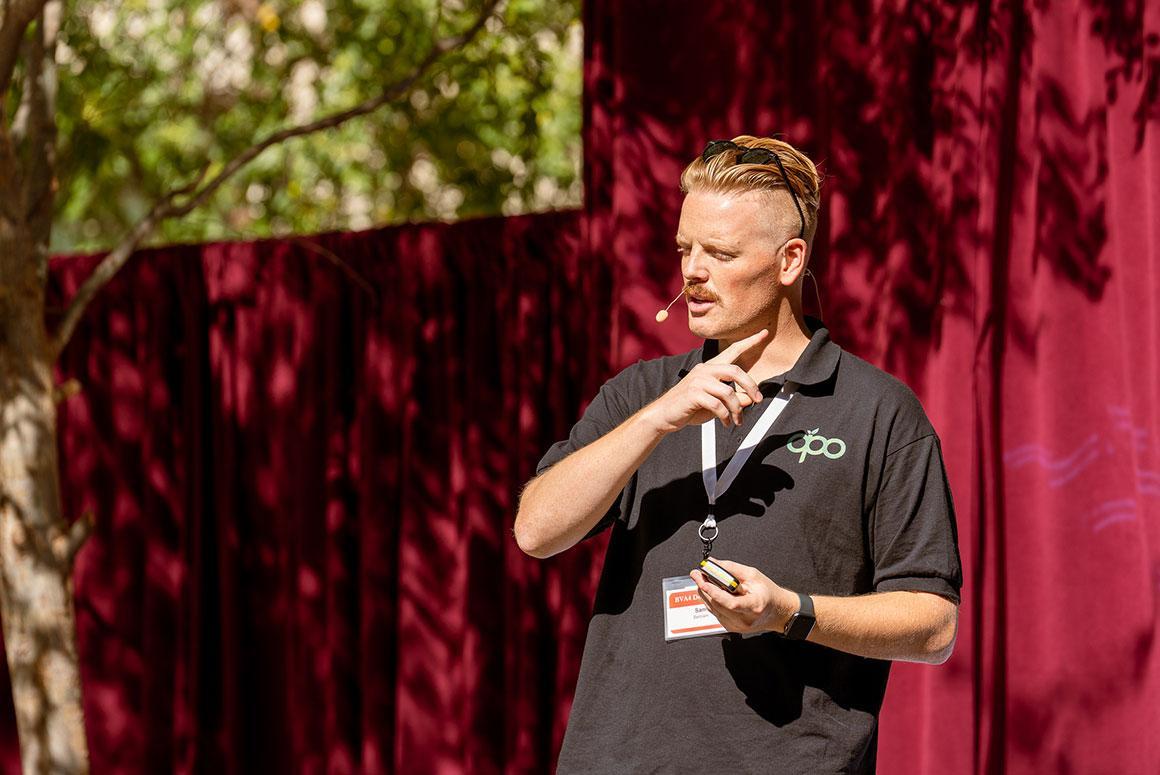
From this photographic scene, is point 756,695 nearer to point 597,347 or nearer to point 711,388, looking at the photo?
point 711,388

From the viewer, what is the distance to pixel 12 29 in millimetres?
3215

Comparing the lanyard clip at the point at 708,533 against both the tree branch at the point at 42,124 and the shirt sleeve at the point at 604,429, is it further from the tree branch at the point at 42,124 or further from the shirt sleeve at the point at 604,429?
the tree branch at the point at 42,124

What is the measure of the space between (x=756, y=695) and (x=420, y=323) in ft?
10.0

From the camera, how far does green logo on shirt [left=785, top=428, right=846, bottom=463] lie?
1.78 meters

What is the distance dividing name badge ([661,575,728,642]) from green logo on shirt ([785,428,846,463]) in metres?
0.23

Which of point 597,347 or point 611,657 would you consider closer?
point 611,657

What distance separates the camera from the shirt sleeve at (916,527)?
1720 millimetres

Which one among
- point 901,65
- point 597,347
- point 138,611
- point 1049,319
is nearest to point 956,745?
point 1049,319

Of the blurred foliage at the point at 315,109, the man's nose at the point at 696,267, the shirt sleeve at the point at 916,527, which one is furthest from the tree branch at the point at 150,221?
the shirt sleeve at the point at 916,527

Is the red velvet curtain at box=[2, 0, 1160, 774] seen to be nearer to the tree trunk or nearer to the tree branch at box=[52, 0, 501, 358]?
the tree branch at box=[52, 0, 501, 358]

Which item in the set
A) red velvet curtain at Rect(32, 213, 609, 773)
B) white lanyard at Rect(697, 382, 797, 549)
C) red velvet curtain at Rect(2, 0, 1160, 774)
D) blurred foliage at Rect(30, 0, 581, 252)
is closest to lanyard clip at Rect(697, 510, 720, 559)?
white lanyard at Rect(697, 382, 797, 549)

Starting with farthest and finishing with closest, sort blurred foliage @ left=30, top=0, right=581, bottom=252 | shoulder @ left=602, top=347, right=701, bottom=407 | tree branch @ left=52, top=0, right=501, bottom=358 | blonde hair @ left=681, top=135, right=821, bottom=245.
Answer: blurred foliage @ left=30, top=0, right=581, bottom=252, tree branch @ left=52, top=0, right=501, bottom=358, shoulder @ left=602, top=347, right=701, bottom=407, blonde hair @ left=681, top=135, right=821, bottom=245

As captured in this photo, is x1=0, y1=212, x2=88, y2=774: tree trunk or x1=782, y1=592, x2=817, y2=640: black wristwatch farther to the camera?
x1=0, y1=212, x2=88, y2=774: tree trunk

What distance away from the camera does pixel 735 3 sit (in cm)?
381
